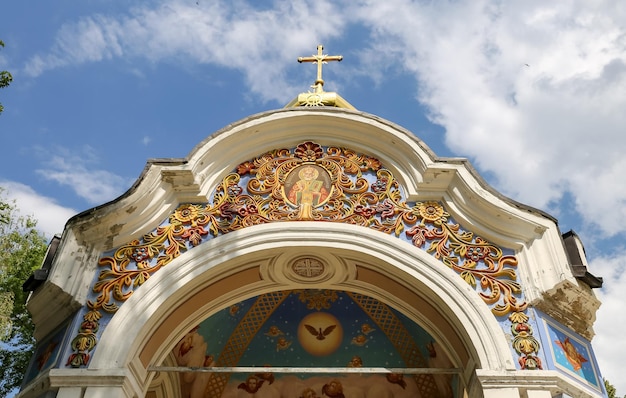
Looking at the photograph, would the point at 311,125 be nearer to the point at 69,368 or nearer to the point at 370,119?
the point at 370,119

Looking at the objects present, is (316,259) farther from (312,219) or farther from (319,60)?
(319,60)

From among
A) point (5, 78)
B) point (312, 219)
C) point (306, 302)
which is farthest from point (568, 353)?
point (5, 78)

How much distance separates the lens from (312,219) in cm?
789

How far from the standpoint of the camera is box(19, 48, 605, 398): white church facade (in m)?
6.92

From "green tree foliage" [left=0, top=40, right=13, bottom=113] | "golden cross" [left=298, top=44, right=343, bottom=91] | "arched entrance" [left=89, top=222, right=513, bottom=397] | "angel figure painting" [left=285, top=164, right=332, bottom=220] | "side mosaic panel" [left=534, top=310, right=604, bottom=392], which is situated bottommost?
"side mosaic panel" [left=534, top=310, right=604, bottom=392]

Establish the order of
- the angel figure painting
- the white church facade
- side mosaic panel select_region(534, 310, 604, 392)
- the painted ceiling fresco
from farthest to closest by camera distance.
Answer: the painted ceiling fresco < the angel figure painting < the white church facade < side mosaic panel select_region(534, 310, 604, 392)

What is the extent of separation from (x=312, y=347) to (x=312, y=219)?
11.8ft

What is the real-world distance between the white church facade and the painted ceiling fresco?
2.03 m

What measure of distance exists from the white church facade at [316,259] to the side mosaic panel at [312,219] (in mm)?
18

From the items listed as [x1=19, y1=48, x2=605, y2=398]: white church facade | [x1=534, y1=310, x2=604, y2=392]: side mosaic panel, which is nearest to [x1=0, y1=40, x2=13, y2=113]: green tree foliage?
[x1=19, y1=48, x2=605, y2=398]: white church facade

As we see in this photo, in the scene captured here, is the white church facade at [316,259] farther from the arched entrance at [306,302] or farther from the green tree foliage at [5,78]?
the green tree foliage at [5,78]

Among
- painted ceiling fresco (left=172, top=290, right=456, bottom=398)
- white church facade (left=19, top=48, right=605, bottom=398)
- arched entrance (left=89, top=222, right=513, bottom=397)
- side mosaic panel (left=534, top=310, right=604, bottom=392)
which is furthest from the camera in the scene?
painted ceiling fresco (left=172, top=290, right=456, bottom=398)

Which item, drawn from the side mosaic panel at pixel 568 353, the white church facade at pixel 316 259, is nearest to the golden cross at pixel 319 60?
the white church facade at pixel 316 259

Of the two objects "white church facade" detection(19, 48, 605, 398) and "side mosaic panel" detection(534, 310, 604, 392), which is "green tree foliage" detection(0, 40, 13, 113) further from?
"side mosaic panel" detection(534, 310, 604, 392)
